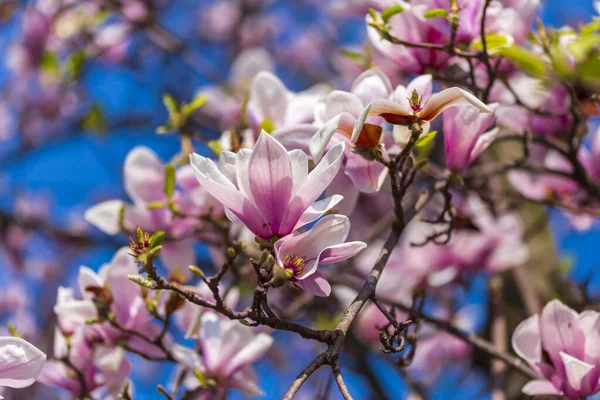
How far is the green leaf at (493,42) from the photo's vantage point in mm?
1039

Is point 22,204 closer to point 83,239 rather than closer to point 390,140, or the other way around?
point 83,239

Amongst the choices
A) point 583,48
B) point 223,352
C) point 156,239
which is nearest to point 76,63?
point 223,352

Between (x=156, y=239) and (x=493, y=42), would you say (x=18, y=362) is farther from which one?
(x=493, y=42)

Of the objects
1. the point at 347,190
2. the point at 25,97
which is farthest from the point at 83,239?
the point at 25,97

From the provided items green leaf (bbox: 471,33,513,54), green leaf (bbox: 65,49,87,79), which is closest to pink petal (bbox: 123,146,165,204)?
green leaf (bbox: 471,33,513,54)

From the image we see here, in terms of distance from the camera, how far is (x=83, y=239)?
2219 mm

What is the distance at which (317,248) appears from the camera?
Answer: 84 cm

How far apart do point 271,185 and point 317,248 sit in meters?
0.10

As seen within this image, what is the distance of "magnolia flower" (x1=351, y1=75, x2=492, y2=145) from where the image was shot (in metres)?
0.83

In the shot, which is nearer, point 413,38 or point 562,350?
point 562,350

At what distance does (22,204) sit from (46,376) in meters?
3.51

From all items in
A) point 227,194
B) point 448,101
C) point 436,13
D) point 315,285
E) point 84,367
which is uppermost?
point 436,13

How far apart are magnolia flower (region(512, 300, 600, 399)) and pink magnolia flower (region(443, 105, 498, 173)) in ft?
0.87

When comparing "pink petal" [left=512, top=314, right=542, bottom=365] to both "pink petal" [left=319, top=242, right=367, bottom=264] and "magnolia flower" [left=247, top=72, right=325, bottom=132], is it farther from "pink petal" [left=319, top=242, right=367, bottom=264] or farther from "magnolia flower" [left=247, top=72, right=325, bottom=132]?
"magnolia flower" [left=247, top=72, right=325, bottom=132]
